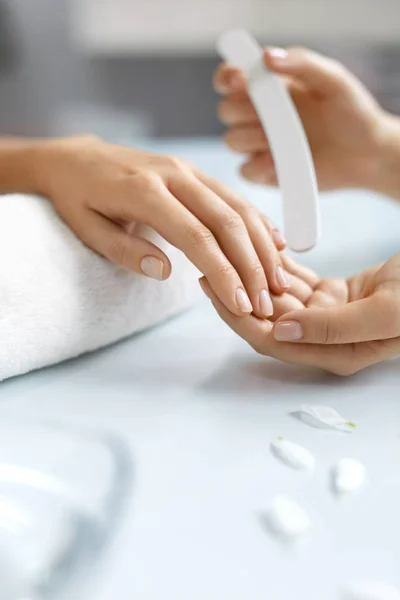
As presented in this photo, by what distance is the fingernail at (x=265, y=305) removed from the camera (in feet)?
1.56

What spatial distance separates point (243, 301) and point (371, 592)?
0.22 m

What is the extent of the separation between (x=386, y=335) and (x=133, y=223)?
0.72 feet

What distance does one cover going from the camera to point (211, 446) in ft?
1.30

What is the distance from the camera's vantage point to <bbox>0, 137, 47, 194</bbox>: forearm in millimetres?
606

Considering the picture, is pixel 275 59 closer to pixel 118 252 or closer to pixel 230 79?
pixel 230 79

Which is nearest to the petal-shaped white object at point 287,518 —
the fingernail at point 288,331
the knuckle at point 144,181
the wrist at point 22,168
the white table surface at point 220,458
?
the white table surface at point 220,458

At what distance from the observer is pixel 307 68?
81cm

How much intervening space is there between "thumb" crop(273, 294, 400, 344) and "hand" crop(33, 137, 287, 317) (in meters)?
0.03

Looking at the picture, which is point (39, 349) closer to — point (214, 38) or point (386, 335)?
point (386, 335)

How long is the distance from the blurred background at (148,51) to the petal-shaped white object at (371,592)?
6.85 ft

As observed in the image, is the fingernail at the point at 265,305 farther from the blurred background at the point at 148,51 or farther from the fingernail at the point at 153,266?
the blurred background at the point at 148,51

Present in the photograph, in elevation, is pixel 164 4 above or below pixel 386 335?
above

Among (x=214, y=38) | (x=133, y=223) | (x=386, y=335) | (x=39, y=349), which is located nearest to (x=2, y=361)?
(x=39, y=349)

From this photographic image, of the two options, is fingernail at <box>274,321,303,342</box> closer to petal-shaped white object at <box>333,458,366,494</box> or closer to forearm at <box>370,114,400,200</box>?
petal-shaped white object at <box>333,458,366,494</box>
